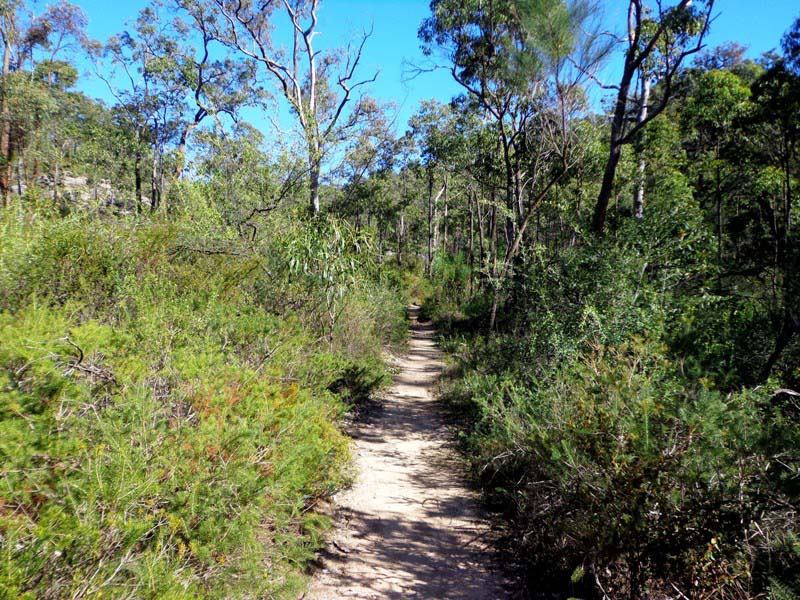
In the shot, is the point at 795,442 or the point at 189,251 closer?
→ the point at 795,442

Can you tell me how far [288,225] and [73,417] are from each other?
5962 millimetres

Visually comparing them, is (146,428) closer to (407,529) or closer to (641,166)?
(407,529)

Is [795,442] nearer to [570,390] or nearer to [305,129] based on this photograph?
[570,390]

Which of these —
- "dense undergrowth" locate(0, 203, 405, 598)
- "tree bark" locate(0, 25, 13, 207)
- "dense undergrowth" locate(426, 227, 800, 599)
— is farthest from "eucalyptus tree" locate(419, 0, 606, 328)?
"tree bark" locate(0, 25, 13, 207)

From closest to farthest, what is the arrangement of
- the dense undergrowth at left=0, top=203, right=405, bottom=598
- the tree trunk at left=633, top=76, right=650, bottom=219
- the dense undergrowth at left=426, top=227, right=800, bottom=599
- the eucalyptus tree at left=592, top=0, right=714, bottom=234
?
the dense undergrowth at left=0, top=203, right=405, bottom=598
the dense undergrowth at left=426, top=227, right=800, bottom=599
the eucalyptus tree at left=592, top=0, right=714, bottom=234
the tree trunk at left=633, top=76, right=650, bottom=219

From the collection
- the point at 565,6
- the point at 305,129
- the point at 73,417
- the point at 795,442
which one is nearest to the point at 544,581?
the point at 795,442

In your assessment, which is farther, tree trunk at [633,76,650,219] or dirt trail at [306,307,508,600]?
tree trunk at [633,76,650,219]

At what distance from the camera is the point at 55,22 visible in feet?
72.6

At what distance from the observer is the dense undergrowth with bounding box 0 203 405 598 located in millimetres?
1771

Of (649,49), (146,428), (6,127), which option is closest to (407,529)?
(146,428)

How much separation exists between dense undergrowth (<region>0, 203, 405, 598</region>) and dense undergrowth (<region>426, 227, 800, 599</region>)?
5.65ft

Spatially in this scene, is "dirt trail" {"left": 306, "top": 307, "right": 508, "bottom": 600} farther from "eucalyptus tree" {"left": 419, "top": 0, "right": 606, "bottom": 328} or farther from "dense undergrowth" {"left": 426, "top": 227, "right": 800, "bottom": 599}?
"eucalyptus tree" {"left": 419, "top": 0, "right": 606, "bottom": 328}

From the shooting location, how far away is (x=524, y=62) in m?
8.20

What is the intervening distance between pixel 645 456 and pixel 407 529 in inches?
90.3
